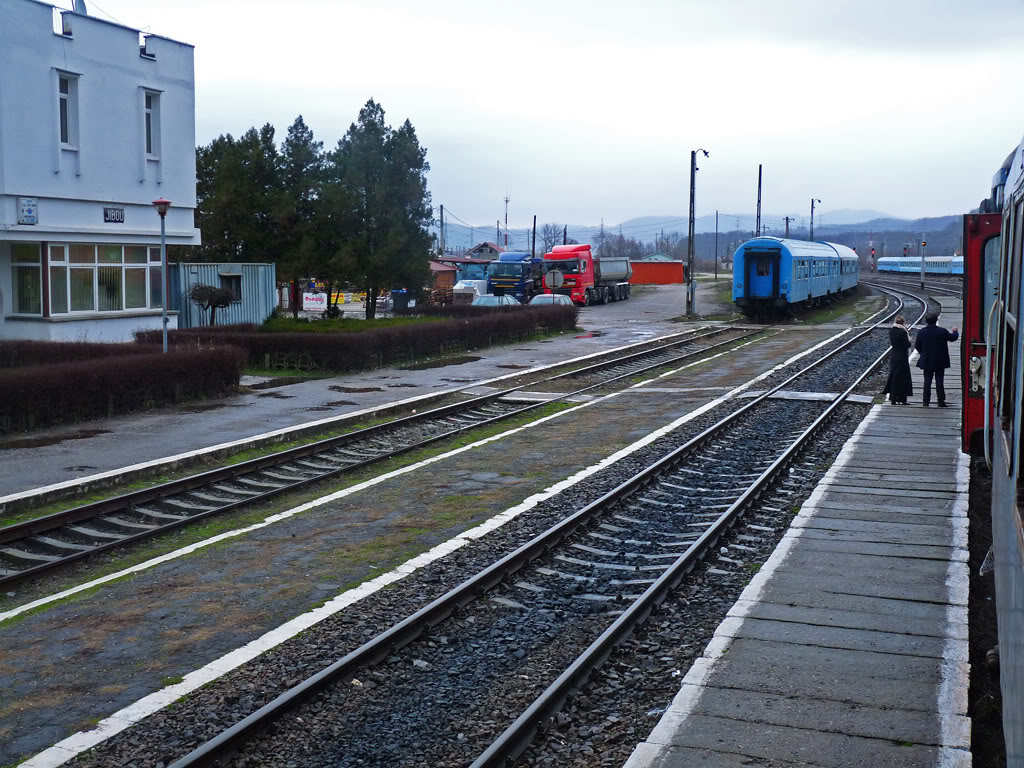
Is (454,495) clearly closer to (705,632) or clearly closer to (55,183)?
(705,632)

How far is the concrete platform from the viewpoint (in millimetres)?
5242

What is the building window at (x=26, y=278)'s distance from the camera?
24.2 metres

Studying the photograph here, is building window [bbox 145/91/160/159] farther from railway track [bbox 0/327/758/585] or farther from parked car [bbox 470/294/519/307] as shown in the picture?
parked car [bbox 470/294/519/307]

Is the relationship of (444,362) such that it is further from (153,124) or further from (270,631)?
(270,631)

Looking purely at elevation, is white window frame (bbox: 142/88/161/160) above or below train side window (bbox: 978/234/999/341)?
above

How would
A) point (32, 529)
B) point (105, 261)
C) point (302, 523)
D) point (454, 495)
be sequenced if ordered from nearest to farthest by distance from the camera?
1. point (32, 529)
2. point (302, 523)
3. point (454, 495)
4. point (105, 261)

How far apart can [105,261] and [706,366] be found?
51.1 feet

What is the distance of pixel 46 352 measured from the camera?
19234 millimetres

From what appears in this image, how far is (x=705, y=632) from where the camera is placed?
290 inches

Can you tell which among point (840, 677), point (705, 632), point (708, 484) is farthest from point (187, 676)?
point (708, 484)

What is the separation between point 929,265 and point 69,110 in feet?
311

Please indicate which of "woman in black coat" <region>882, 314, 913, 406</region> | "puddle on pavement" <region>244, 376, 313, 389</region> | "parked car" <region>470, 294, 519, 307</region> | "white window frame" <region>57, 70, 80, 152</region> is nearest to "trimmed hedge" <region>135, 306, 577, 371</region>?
"puddle on pavement" <region>244, 376, 313, 389</region>

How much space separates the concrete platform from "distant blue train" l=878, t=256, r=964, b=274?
9184 cm

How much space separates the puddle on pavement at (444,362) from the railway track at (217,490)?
5574 millimetres
